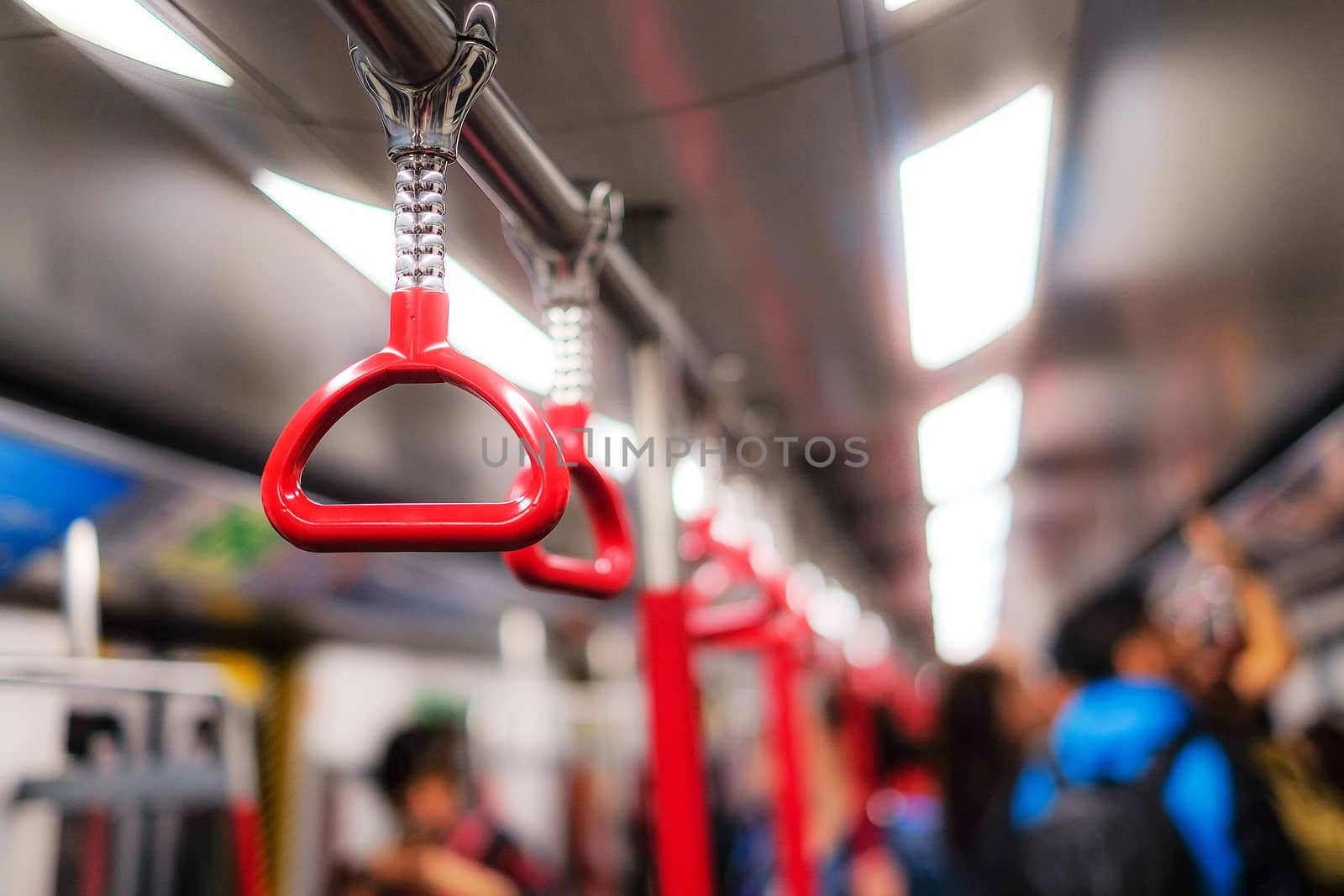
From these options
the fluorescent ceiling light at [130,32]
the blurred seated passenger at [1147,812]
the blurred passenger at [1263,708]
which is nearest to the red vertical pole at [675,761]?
the fluorescent ceiling light at [130,32]

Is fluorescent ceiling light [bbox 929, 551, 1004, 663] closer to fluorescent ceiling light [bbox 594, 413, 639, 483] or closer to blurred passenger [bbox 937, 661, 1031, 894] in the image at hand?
blurred passenger [bbox 937, 661, 1031, 894]

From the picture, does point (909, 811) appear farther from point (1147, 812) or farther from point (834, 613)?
point (834, 613)

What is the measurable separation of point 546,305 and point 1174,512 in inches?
181

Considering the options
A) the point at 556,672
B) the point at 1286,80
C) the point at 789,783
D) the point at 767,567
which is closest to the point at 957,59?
the point at 1286,80

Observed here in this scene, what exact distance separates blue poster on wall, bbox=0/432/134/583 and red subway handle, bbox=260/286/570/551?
1782 millimetres

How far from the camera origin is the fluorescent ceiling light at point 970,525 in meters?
4.44

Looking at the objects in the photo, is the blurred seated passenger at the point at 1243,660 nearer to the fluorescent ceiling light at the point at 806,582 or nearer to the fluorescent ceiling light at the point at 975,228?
the fluorescent ceiling light at the point at 806,582

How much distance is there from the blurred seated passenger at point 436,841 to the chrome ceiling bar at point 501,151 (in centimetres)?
177

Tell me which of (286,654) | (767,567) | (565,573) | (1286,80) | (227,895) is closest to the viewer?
(565,573)

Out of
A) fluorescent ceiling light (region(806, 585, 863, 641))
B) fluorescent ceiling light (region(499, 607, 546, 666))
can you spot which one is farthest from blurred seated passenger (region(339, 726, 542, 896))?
fluorescent ceiling light (region(499, 607, 546, 666))

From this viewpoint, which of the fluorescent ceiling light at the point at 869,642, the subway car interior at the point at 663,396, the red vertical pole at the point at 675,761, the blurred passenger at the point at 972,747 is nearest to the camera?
the subway car interior at the point at 663,396

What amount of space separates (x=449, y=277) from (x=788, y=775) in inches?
68.6

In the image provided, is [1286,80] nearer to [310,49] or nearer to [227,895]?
[310,49]

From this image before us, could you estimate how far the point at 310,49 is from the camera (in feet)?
3.56
